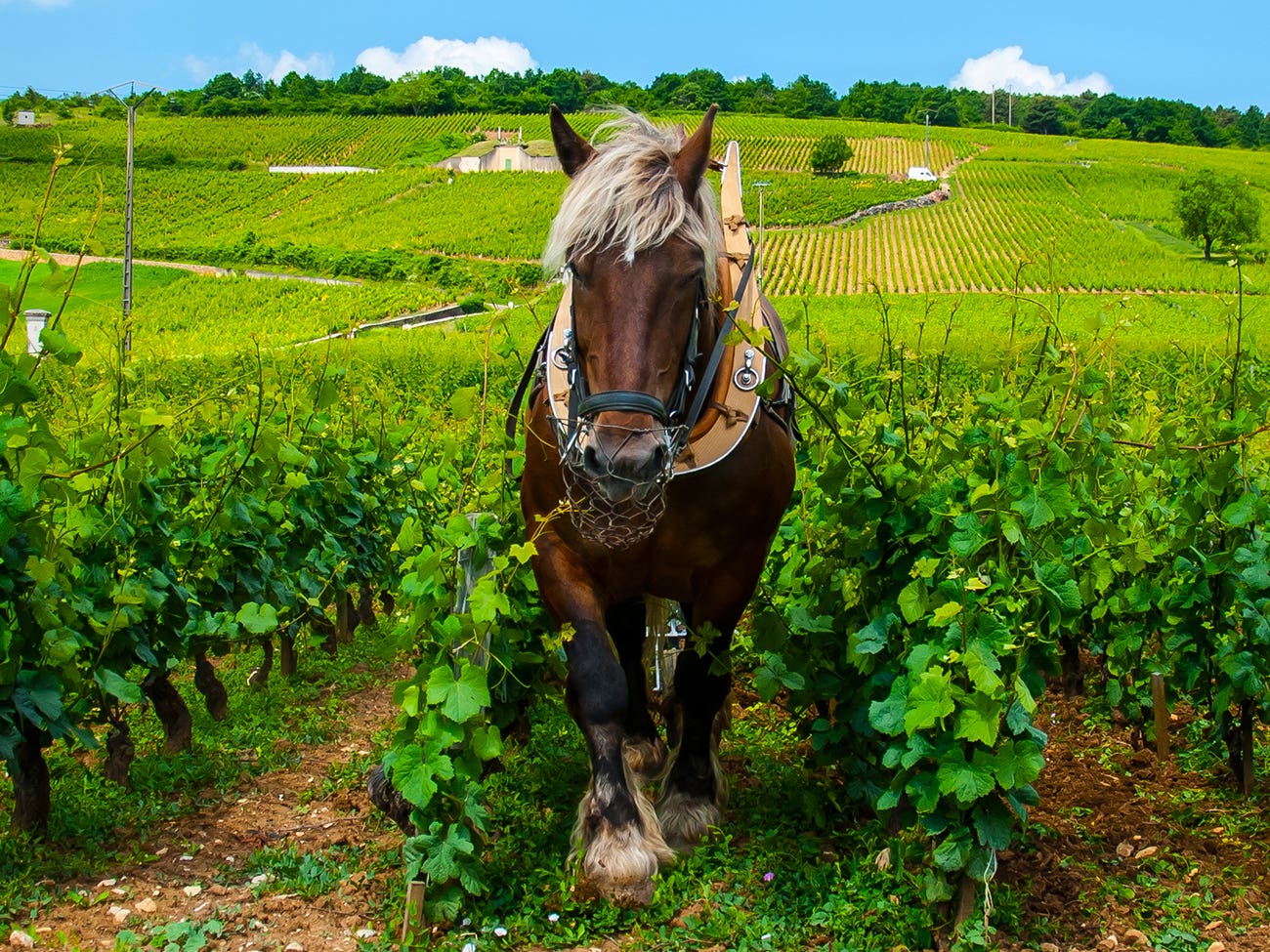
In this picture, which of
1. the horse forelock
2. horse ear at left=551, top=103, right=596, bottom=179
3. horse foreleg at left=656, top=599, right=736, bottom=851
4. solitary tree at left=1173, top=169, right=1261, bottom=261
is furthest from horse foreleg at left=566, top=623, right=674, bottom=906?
solitary tree at left=1173, top=169, right=1261, bottom=261

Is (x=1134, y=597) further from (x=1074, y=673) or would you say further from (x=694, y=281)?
(x=694, y=281)

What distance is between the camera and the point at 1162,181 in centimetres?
8806

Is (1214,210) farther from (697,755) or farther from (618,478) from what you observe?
(618,478)

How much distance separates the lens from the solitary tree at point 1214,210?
204ft

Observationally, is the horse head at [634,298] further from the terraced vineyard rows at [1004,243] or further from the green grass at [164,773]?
the terraced vineyard rows at [1004,243]

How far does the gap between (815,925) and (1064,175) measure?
96.4m

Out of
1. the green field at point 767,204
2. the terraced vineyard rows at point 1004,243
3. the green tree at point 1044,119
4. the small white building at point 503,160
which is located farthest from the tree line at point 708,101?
the terraced vineyard rows at point 1004,243

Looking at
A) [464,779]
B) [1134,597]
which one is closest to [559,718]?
[464,779]

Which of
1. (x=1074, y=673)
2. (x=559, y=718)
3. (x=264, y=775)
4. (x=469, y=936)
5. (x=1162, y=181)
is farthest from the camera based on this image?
(x=1162, y=181)

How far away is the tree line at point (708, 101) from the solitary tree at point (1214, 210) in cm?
7143

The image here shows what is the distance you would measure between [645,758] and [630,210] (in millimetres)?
2305

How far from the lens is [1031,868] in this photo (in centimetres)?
362

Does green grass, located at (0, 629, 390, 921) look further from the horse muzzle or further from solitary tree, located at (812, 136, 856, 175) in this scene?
solitary tree, located at (812, 136, 856, 175)

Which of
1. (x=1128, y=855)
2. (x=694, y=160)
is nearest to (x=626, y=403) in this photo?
(x=694, y=160)
